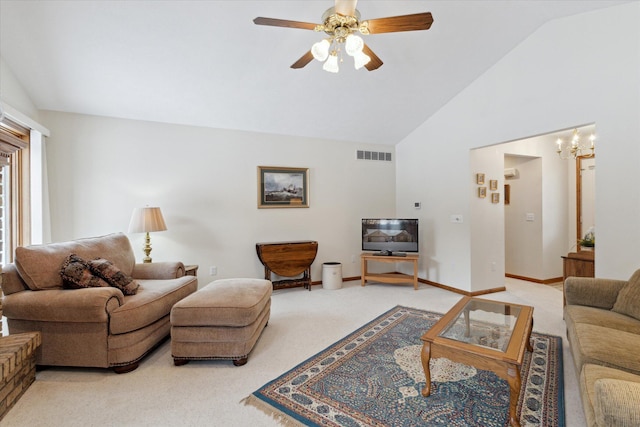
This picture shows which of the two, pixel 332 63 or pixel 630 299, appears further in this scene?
pixel 332 63

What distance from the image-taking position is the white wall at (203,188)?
360 cm

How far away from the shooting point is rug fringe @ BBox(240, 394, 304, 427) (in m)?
1.66

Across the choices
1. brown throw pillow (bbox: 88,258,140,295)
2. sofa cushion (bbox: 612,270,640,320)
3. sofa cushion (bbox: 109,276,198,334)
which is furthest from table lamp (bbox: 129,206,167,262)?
sofa cushion (bbox: 612,270,640,320)

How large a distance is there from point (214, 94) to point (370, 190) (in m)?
2.82

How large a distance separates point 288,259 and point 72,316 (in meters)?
2.52

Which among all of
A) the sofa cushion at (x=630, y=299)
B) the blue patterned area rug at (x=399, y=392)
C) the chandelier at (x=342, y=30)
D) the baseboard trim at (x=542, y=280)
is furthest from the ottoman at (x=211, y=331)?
the baseboard trim at (x=542, y=280)

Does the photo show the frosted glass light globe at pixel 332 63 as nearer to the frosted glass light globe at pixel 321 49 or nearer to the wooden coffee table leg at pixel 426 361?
the frosted glass light globe at pixel 321 49

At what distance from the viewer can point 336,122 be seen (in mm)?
4445

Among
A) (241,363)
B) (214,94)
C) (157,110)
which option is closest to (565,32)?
→ (214,94)

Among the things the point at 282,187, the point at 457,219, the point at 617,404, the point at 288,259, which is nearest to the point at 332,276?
the point at 288,259

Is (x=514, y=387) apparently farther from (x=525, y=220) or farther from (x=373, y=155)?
(x=525, y=220)

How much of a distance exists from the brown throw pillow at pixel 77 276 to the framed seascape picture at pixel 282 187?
2.30 m

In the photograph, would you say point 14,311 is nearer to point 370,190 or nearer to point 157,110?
point 157,110

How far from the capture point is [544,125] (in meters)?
3.19
